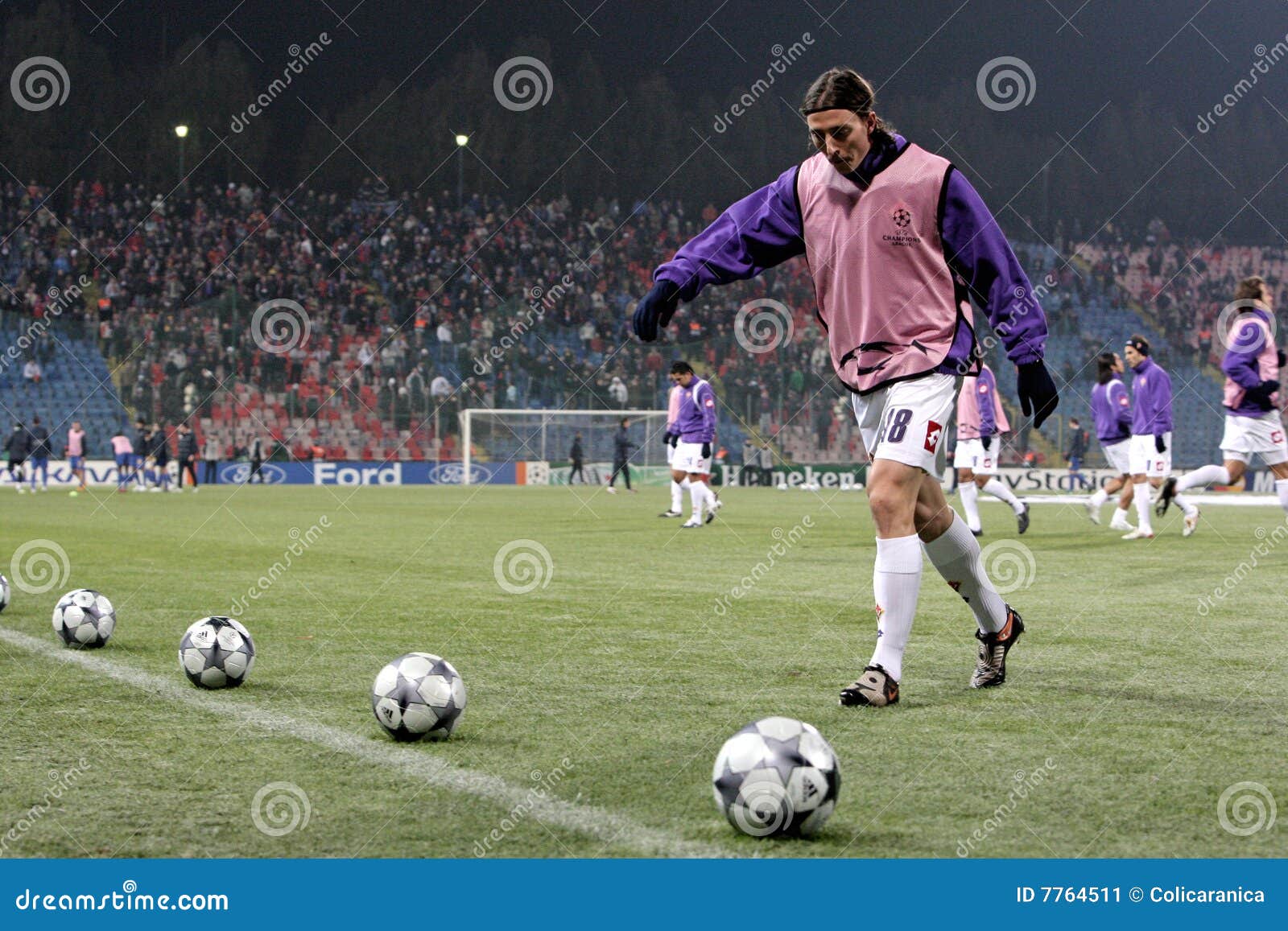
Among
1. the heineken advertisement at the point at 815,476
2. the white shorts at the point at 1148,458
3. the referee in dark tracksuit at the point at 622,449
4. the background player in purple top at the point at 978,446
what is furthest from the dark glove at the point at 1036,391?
the heineken advertisement at the point at 815,476

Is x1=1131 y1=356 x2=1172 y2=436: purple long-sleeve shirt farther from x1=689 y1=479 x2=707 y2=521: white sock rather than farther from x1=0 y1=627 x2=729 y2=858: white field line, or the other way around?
x1=0 y1=627 x2=729 y2=858: white field line

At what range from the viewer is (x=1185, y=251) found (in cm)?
4428

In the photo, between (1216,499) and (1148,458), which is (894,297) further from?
(1216,499)

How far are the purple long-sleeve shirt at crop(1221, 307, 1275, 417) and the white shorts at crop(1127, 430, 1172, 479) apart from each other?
3.69 m

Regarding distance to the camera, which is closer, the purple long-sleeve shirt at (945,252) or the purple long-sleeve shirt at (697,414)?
the purple long-sleeve shirt at (945,252)

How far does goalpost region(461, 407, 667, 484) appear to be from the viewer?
3719cm

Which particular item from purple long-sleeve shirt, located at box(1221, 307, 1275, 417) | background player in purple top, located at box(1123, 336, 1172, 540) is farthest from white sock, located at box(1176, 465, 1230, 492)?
purple long-sleeve shirt, located at box(1221, 307, 1275, 417)

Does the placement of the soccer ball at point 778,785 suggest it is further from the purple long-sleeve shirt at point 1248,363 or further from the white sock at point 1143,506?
the white sock at point 1143,506

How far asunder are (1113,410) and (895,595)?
13.5 m

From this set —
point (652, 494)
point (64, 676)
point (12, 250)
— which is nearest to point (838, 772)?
point (64, 676)

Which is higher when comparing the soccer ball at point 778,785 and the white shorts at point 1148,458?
the white shorts at point 1148,458

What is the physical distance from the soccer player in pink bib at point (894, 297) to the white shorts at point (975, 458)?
10.9 m

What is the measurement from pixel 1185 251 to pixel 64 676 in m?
43.9

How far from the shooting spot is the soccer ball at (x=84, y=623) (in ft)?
22.2
